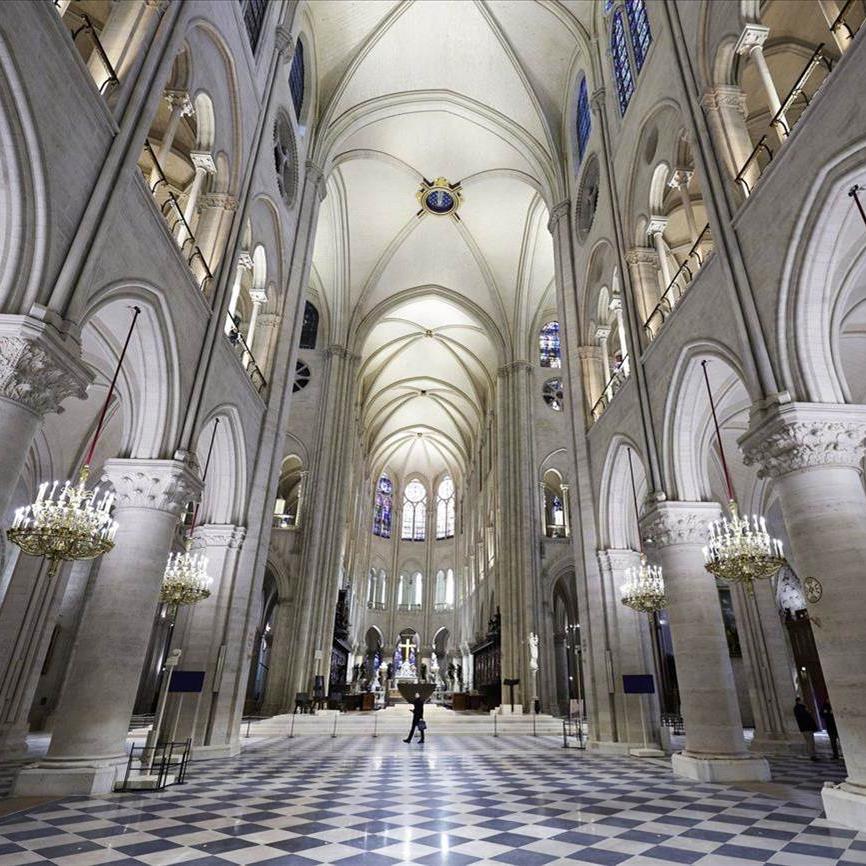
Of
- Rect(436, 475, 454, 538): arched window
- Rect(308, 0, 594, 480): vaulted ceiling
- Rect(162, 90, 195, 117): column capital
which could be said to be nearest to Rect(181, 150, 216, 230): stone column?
Rect(162, 90, 195, 117): column capital

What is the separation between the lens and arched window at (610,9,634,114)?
44.4ft

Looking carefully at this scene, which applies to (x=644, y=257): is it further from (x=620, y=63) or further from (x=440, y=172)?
(x=440, y=172)

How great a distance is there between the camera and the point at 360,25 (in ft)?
56.9

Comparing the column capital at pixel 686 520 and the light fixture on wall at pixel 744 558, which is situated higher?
the column capital at pixel 686 520

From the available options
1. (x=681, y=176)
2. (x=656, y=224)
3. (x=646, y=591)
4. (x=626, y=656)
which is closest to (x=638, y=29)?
(x=681, y=176)

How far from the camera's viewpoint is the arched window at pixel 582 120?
55.3ft

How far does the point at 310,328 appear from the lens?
1024 inches

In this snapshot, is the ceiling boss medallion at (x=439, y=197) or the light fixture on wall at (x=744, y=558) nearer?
the light fixture on wall at (x=744, y=558)

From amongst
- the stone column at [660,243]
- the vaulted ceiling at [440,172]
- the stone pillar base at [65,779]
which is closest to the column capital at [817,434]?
the stone column at [660,243]

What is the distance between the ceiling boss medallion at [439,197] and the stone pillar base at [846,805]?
22.0m

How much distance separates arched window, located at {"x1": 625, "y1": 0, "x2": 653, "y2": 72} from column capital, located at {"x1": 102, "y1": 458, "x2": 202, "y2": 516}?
12449 millimetres

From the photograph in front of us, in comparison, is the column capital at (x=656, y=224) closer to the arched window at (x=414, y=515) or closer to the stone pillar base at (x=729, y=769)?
the stone pillar base at (x=729, y=769)

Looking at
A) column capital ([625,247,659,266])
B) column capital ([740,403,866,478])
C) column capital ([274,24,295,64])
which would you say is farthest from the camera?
column capital ([274,24,295,64])

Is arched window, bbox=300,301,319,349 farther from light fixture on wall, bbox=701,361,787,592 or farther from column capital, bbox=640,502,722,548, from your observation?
light fixture on wall, bbox=701,361,787,592
